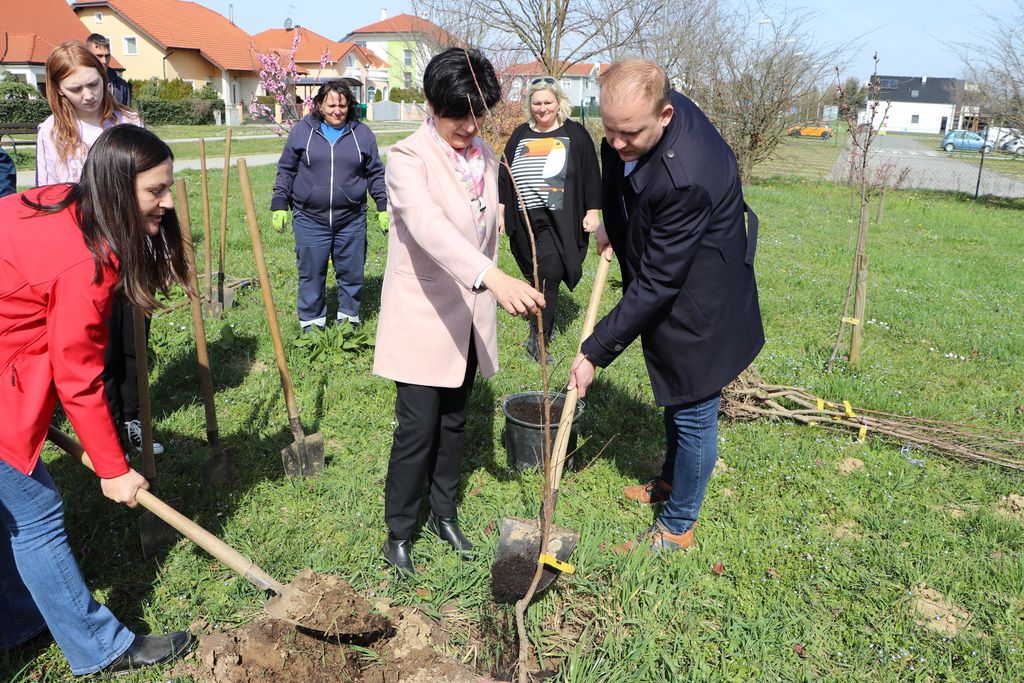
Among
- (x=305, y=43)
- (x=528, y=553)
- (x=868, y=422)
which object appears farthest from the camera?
(x=305, y=43)

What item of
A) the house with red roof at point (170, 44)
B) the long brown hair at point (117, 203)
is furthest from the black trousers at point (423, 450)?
the house with red roof at point (170, 44)

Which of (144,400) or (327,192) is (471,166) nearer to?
(144,400)

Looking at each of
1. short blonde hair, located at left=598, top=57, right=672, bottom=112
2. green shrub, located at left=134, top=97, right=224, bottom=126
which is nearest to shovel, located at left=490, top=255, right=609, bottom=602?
short blonde hair, located at left=598, top=57, right=672, bottom=112

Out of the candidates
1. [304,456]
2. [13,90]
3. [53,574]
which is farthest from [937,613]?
[13,90]

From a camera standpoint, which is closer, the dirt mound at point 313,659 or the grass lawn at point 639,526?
the dirt mound at point 313,659

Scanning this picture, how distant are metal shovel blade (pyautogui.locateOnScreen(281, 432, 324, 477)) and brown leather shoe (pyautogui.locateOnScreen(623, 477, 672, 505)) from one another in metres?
1.63

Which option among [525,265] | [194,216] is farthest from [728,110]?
[525,265]

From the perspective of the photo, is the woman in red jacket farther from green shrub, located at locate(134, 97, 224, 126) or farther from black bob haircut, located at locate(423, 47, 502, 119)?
green shrub, located at locate(134, 97, 224, 126)

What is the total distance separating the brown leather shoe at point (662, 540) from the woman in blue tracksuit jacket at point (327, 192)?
316 centimetres

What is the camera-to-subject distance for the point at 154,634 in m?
2.62

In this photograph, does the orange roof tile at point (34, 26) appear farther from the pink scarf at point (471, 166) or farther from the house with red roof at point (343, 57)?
the pink scarf at point (471, 166)

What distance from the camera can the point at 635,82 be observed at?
7.77ft

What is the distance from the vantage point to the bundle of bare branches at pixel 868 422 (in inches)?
159

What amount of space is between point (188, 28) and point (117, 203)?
5128cm
